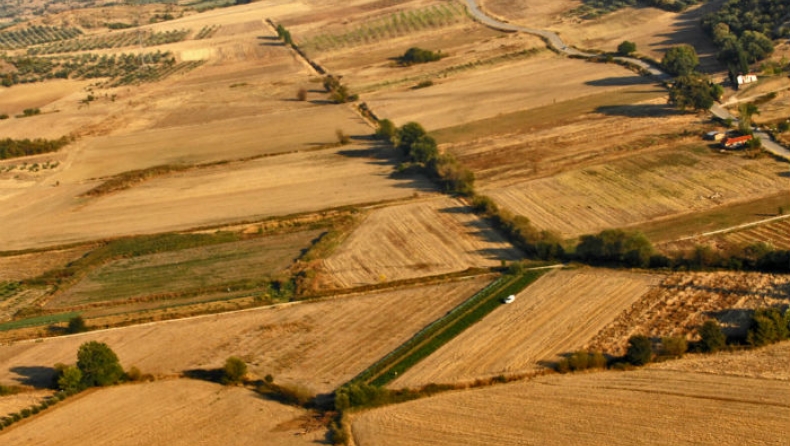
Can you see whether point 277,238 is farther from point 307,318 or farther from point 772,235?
point 772,235

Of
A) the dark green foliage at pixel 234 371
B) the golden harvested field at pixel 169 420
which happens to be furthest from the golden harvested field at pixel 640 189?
the golden harvested field at pixel 169 420

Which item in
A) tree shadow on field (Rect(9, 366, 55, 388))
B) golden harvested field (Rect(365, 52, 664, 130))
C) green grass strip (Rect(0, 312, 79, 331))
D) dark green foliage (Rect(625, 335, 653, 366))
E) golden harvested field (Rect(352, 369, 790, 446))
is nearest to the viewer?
golden harvested field (Rect(352, 369, 790, 446))

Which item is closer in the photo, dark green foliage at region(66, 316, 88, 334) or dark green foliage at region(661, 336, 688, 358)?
dark green foliage at region(661, 336, 688, 358)

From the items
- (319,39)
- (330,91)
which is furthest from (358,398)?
(319,39)

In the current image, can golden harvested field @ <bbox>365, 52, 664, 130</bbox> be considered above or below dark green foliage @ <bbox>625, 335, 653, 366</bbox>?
above

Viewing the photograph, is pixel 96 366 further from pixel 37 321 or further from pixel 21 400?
pixel 37 321

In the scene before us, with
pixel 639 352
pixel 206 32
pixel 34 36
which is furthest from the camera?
pixel 34 36

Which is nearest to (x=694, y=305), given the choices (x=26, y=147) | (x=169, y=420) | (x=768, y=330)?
(x=768, y=330)

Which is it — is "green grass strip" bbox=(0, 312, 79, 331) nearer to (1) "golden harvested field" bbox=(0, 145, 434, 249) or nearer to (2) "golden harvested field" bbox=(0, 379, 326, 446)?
(2) "golden harvested field" bbox=(0, 379, 326, 446)

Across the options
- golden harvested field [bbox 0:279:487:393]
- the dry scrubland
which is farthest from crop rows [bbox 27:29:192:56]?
golden harvested field [bbox 0:279:487:393]
